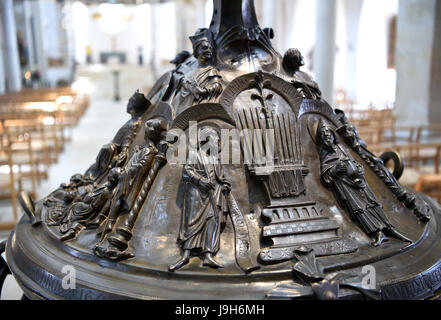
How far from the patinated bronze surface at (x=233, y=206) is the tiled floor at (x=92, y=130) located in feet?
6.75

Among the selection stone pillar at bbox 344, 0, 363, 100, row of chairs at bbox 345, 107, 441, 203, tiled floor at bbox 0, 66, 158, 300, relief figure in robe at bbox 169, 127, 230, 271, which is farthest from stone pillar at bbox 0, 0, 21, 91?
relief figure in robe at bbox 169, 127, 230, 271

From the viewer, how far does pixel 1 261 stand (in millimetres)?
2697

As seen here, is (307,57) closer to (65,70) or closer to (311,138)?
(65,70)

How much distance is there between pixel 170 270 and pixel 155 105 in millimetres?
1109

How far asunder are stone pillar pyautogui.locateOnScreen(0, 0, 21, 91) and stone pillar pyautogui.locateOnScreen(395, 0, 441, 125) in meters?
13.5

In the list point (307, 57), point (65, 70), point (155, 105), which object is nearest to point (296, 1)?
point (307, 57)

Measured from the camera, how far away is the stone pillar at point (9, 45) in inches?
619

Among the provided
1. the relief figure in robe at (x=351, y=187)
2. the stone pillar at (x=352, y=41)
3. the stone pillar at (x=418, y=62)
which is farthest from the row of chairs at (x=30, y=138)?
the stone pillar at (x=352, y=41)

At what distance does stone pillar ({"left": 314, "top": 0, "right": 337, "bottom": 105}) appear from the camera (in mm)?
7875

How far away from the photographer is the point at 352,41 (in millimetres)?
18844

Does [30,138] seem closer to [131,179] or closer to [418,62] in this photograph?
[131,179]

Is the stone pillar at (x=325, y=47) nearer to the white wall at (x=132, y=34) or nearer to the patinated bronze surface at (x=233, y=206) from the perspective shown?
the patinated bronze surface at (x=233, y=206)

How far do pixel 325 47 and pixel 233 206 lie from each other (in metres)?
6.60

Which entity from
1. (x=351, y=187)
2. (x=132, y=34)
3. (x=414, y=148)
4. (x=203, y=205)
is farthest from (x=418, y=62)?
(x=132, y=34)
